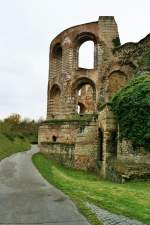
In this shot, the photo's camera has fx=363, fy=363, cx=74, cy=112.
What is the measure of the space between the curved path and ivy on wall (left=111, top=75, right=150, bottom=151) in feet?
17.5

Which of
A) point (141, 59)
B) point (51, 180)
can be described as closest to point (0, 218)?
point (51, 180)

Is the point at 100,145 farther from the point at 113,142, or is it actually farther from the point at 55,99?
the point at 55,99

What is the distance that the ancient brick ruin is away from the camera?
20669 millimetres

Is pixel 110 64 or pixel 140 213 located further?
pixel 110 64

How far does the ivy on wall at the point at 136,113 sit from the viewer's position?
17.0 meters

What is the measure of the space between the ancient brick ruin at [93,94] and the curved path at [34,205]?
20.5ft

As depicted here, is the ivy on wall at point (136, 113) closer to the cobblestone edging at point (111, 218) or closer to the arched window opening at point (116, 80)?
the cobblestone edging at point (111, 218)

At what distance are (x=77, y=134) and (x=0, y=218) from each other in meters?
16.0

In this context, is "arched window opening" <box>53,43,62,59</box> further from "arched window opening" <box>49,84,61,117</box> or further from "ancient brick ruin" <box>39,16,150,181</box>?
"arched window opening" <box>49,84,61,117</box>

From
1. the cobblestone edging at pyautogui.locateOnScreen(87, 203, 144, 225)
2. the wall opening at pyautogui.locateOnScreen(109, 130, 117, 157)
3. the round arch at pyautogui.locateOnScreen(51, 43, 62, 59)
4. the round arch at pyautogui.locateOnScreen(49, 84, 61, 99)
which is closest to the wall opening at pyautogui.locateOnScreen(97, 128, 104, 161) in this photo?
the wall opening at pyautogui.locateOnScreen(109, 130, 117, 157)

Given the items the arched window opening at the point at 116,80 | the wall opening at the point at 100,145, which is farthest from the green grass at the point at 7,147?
the arched window opening at the point at 116,80

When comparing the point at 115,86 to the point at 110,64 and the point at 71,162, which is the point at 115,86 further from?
the point at 71,162

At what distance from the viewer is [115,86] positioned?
100ft

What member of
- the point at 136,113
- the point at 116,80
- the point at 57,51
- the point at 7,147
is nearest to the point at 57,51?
the point at 57,51
